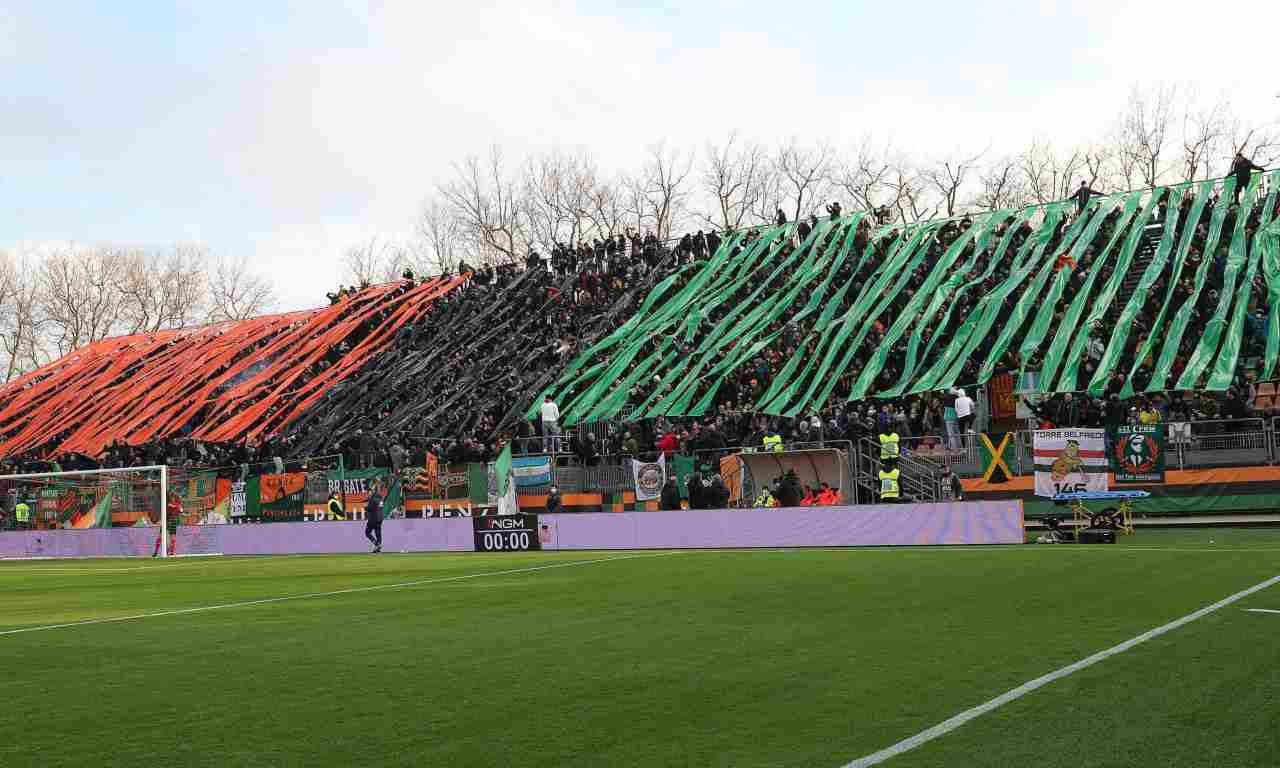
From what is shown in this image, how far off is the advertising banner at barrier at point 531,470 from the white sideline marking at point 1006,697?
86.4 feet

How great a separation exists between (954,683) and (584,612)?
6580mm

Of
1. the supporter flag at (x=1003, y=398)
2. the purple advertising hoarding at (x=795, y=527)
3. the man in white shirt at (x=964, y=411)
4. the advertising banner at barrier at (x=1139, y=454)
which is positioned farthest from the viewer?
the supporter flag at (x=1003, y=398)

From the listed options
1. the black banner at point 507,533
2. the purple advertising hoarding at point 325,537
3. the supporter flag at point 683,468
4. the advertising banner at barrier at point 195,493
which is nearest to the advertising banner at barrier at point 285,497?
the purple advertising hoarding at point 325,537

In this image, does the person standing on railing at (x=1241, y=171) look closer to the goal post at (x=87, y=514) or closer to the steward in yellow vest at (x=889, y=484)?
the steward in yellow vest at (x=889, y=484)

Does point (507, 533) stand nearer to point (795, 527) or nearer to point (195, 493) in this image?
point (795, 527)


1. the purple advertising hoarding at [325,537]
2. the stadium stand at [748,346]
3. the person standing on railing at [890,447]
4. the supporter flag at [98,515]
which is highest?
the stadium stand at [748,346]

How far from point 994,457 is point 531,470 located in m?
13.2

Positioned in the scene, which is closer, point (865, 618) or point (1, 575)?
point (865, 618)

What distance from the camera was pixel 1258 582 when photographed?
49.7 ft

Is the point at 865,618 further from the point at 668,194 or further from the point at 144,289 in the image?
the point at 144,289

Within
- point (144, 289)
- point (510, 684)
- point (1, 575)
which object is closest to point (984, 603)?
point (510, 684)

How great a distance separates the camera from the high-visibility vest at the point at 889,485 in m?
29.9

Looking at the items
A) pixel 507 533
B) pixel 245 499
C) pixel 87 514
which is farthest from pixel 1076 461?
pixel 87 514

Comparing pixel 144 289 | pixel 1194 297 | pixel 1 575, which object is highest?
pixel 144 289
